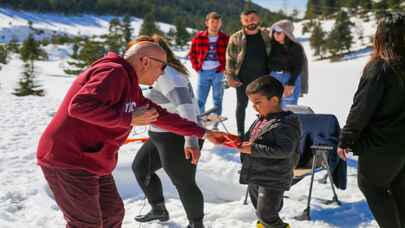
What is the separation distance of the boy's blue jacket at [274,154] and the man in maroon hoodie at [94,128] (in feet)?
3.24

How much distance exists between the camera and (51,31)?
121 meters

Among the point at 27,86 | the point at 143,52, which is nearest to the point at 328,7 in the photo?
the point at 27,86

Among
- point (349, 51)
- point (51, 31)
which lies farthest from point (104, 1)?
point (349, 51)

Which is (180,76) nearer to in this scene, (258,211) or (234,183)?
(258,211)

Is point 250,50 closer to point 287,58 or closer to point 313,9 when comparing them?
point 287,58

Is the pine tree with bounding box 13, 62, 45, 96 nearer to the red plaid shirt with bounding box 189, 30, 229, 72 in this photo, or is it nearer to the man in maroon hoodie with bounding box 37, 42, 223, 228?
the red plaid shirt with bounding box 189, 30, 229, 72

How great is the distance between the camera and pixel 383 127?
2.65m

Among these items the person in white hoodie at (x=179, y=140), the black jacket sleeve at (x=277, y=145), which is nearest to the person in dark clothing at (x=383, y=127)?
the black jacket sleeve at (x=277, y=145)

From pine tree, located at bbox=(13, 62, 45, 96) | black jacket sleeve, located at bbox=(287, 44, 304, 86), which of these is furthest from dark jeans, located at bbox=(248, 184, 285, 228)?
pine tree, located at bbox=(13, 62, 45, 96)

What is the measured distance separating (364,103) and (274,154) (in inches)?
28.3

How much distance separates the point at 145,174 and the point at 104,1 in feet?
530

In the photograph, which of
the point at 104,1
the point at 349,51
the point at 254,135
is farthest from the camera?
the point at 104,1

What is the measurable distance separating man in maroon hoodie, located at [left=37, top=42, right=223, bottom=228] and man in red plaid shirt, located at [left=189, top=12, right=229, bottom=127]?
4.00 meters

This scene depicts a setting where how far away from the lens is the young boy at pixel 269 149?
302 centimetres
